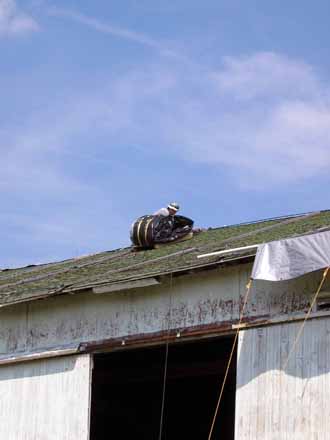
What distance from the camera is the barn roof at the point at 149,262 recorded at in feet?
62.4

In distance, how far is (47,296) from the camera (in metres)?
20.5

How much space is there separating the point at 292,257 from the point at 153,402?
11142 millimetres

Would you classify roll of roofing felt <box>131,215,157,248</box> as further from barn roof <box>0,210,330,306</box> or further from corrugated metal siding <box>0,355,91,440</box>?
corrugated metal siding <box>0,355,91,440</box>

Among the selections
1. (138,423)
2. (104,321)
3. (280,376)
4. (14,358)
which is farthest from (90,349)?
(138,423)

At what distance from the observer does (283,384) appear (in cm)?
1672

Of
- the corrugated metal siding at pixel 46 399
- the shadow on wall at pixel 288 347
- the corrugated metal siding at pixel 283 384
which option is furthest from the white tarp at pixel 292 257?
the corrugated metal siding at pixel 46 399

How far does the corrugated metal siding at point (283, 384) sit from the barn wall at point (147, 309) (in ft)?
1.48

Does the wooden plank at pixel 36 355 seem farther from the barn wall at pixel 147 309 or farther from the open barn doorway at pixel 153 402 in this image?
the open barn doorway at pixel 153 402

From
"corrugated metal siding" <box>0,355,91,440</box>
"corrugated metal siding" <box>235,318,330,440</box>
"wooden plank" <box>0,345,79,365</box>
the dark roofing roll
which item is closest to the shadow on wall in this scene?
"corrugated metal siding" <box>235,318,330,440</box>

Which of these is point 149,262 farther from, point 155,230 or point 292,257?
point 292,257

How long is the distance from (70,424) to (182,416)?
7492 millimetres

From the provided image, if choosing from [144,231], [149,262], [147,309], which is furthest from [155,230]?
[147,309]

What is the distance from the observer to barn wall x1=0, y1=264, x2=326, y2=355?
1734cm

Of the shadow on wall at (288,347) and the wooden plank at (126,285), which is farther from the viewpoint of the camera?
the wooden plank at (126,285)
